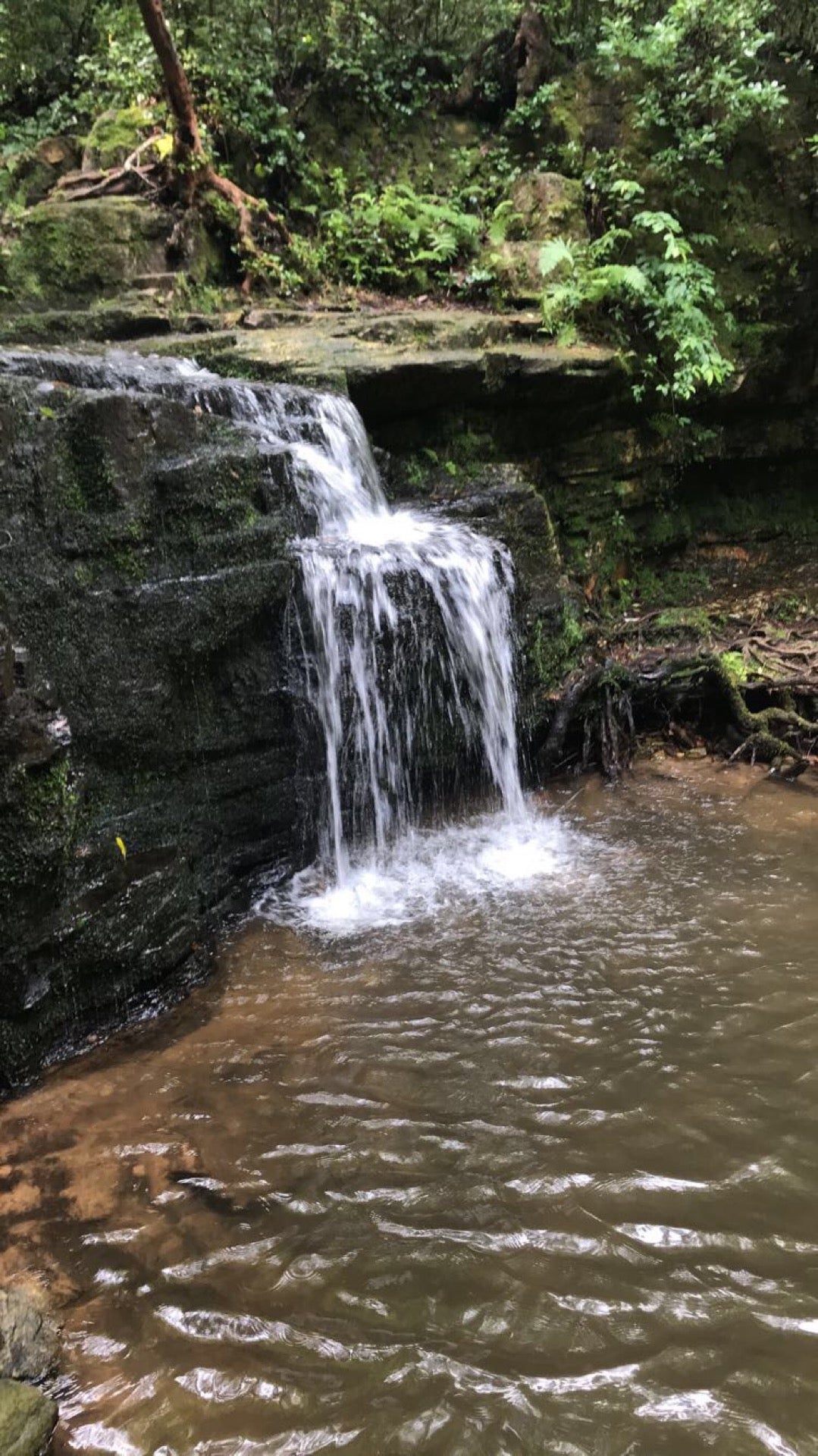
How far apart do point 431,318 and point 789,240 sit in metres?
3.62

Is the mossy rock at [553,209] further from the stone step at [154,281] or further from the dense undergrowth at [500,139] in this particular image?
the stone step at [154,281]

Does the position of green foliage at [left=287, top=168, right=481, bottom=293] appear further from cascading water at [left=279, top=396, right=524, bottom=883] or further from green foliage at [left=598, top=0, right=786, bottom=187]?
cascading water at [left=279, top=396, right=524, bottom=883]

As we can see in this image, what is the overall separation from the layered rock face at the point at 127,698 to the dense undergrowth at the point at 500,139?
4656mm

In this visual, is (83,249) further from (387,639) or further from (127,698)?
(127,698)

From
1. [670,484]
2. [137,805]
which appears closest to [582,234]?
[670,484]

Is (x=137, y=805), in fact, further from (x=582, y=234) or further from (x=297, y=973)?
(x=582, y=234)

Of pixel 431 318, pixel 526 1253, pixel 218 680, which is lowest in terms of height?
pixel 526 1253

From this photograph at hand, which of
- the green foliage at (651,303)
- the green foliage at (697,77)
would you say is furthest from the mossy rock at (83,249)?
the green foliage at (697,77)

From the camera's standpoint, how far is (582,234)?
8703mm

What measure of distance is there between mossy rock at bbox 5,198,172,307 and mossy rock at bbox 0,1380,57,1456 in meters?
8.89

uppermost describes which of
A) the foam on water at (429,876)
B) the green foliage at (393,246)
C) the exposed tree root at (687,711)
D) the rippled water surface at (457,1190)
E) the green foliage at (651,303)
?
the green foliage at (393,246)

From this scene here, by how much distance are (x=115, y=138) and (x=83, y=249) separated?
2158 millimetres

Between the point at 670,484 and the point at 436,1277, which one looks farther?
the point at 670,484

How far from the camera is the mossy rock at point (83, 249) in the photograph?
26.4 feet
